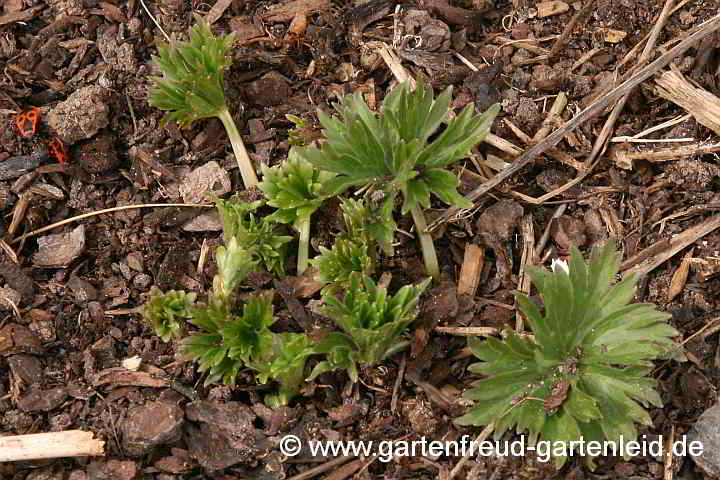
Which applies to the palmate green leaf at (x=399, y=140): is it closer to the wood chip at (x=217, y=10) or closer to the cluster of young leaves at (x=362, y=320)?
the cluster of young leaves at (x=362, y=320)

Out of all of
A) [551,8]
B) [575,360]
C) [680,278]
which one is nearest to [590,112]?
[551,8]

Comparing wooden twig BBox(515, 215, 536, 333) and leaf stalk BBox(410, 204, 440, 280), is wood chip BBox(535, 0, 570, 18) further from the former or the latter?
leaf stalk BBox(410, 204, 440, 280)

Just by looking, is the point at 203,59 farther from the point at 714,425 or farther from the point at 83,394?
the point at 714,425

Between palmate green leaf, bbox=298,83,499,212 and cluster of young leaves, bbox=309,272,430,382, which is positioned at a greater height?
palmate green leaf, bbox=298,83,499,212

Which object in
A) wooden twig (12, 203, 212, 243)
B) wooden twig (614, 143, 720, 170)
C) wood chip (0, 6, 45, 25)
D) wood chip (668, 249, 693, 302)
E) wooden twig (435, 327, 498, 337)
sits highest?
wood chip (0, 6, 45, 25)

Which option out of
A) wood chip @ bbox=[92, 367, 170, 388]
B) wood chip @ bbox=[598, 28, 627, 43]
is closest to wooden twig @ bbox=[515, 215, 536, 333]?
wood chip @ bbox=[598, 28, 627, 43]
